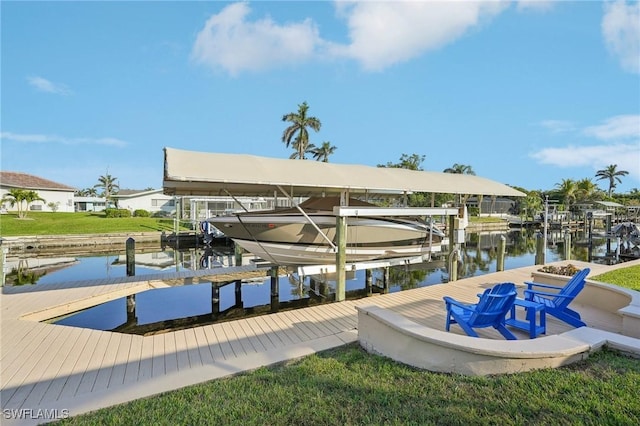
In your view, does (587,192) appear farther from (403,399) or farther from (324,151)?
(403,399)

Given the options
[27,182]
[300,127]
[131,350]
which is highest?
[300,127]

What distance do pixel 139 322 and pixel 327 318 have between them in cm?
525

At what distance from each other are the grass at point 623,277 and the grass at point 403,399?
201 inches

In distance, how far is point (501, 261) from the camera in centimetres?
1077

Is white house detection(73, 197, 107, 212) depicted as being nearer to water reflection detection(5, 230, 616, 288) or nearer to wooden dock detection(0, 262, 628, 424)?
water reflection detection(5, 230, 616, 288)

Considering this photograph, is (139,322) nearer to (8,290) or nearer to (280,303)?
(8,290)

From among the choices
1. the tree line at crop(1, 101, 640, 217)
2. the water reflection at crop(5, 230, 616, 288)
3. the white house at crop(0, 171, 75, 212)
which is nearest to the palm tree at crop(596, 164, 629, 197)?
the tree line at crop(1, 101, 640, 217)

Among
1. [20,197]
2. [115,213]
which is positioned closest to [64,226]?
[20,197]

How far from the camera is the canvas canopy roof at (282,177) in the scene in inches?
227

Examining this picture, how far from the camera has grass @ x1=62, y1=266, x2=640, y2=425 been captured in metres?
2.43

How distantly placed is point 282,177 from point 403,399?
4.55 metres

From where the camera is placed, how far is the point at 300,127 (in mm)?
37688

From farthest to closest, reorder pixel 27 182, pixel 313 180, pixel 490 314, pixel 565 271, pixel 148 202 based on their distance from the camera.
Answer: pixel 148 202 < pixel 27 182 < pixel 565 271 < pixel 313 180 < pixel 490 314

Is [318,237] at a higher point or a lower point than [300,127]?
lower
